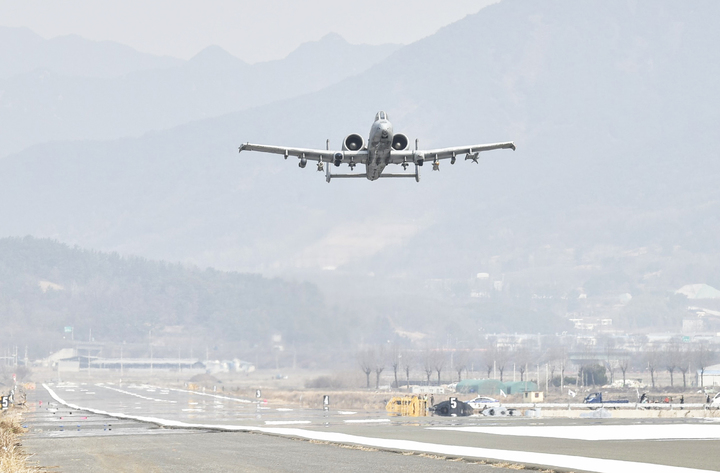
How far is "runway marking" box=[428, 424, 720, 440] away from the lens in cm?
6288

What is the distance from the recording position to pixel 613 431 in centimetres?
6919

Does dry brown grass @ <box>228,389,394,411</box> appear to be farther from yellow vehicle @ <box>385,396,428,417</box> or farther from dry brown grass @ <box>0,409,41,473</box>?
dry brown grass @ <box>0,409,41,473</box>

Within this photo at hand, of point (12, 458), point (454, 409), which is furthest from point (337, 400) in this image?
point (12, 458)

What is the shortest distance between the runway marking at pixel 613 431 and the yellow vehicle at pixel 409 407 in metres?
34.5

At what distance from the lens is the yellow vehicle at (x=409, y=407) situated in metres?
110

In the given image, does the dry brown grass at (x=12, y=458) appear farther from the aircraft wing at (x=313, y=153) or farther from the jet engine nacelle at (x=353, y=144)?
the jet engine nacelle at (x=353, y=144)

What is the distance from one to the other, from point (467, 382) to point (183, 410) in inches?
3611

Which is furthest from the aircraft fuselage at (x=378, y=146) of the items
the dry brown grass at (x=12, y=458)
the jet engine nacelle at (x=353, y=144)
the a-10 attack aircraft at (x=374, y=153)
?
the dry brown grass at (x=12, y=458)

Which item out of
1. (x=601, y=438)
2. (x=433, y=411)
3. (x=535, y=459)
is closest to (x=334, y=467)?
(x=535, y=459)

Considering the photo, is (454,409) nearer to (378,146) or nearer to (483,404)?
(483,404)

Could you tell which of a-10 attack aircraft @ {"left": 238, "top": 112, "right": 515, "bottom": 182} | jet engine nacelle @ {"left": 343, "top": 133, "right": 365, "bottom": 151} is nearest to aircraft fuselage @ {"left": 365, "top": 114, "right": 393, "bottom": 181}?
a-10 attack aircraft @ {"left": 238, "top": 112, "right": 515, "bottom": 182}

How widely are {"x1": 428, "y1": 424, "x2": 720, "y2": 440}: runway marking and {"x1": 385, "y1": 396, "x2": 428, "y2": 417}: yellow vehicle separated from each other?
3445 centimetres

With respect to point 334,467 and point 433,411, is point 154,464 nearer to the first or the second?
point 334,467

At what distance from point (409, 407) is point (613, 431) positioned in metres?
45.6
